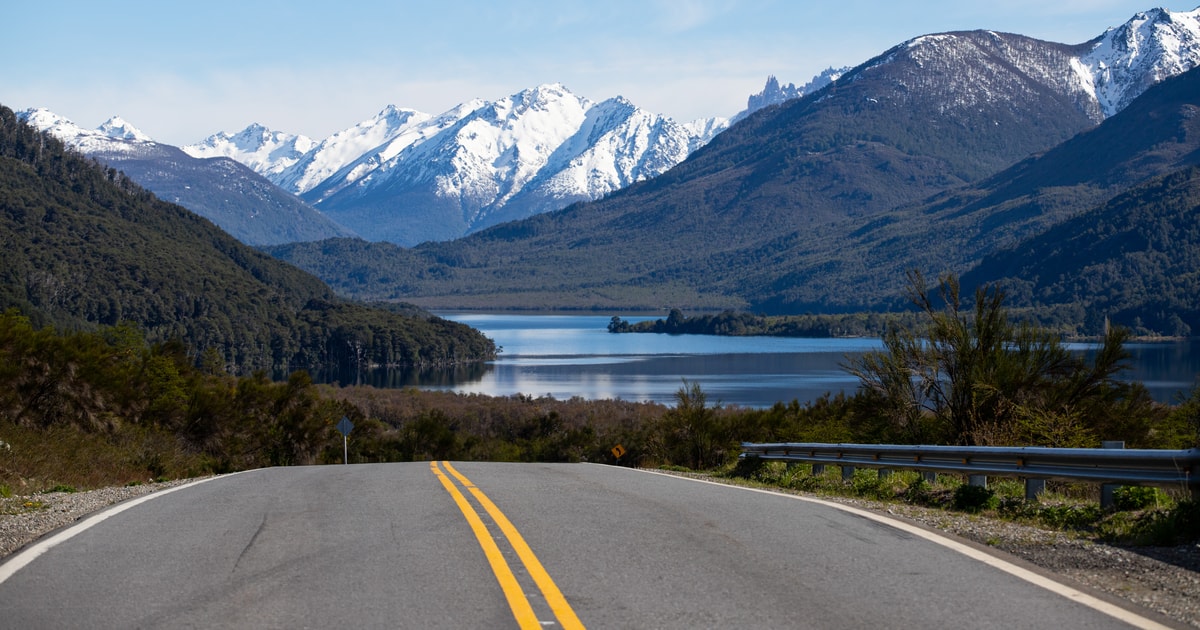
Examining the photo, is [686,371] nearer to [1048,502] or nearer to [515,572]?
[1048,502]

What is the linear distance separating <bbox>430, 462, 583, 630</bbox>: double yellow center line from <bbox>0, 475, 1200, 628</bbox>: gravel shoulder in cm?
316

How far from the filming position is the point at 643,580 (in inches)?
292

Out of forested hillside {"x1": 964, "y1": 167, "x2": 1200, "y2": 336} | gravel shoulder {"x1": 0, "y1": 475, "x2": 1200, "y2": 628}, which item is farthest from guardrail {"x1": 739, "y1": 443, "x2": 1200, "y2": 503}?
forested hillside {"x1": 964, "y1": 167, "x2": 1200, "y2": 336}

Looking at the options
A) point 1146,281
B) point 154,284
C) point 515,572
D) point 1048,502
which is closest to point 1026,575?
point 515,572

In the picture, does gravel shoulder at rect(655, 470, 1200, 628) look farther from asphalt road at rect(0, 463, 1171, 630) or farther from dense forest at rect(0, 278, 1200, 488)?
dense forest at rect(0, 278, 1200, 488)

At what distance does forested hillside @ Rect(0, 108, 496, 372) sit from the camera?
128 m

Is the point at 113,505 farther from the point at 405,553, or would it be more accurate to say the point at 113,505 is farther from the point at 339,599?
the point at 339,599

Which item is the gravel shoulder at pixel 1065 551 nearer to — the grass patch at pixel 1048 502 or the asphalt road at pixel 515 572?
the grass patch at pixel 1048 502

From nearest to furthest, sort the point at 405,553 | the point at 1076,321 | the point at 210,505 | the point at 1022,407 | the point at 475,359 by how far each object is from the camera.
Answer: the point at 405,553 < the point at 210,505 < the point at 1022,407 < the point at 475,359 < the point at 1076,321

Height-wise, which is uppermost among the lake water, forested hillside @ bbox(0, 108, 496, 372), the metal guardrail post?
forested hillside @ bbox(0, 108, 496, 372)

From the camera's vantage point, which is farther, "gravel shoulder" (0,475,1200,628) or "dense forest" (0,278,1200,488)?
"dense forest" (0,278,1200,488)

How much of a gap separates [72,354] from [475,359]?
122652mm

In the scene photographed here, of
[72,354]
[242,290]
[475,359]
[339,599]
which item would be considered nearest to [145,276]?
[242,290]

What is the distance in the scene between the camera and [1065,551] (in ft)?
27.5
